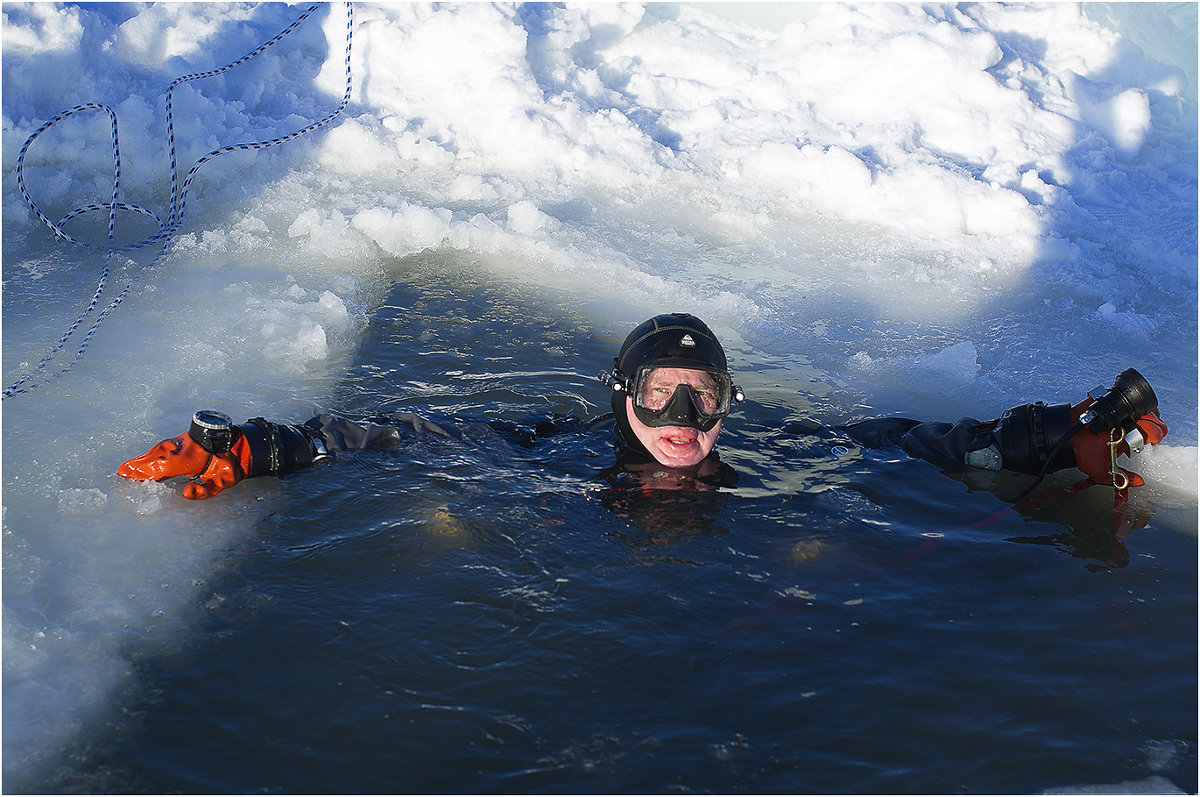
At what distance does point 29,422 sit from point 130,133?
3.89 metres

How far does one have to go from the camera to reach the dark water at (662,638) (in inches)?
102

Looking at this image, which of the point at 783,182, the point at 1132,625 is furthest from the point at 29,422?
the point at 783,182

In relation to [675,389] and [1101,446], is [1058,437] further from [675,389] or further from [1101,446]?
[675,389]

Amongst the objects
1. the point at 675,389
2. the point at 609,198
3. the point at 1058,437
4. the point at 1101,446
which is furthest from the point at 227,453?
the point at 609,198

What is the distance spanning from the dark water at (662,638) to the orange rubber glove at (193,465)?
141mm

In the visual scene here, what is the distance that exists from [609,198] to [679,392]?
14.2 feet

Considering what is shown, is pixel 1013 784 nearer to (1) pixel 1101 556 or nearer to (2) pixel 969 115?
(1) pixel 1101 556

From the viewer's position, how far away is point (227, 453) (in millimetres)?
3840

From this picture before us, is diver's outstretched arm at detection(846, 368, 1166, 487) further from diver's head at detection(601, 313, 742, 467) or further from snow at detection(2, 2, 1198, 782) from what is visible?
diver's head at detection(601, 313, 742, 467)

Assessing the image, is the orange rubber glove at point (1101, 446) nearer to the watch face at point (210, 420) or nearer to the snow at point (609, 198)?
the snow at point (609, 198)

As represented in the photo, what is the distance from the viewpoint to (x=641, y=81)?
9766 mm

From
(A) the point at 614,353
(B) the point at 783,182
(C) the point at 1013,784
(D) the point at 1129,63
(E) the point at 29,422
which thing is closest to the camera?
Answer: (C) the point at 1013,784

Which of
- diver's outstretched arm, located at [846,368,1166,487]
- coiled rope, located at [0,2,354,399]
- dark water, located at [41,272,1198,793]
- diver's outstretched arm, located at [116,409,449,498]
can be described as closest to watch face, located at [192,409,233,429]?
diver's outstretched arm, located at [116,409,449,498]

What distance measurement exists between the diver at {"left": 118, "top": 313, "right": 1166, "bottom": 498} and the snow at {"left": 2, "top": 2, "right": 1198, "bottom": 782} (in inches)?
11.0
